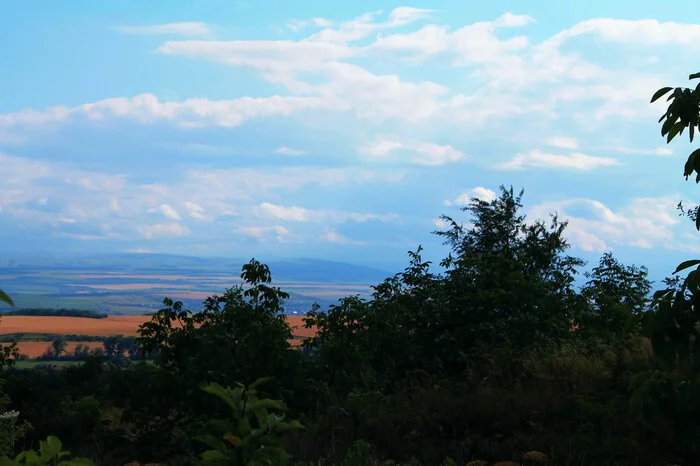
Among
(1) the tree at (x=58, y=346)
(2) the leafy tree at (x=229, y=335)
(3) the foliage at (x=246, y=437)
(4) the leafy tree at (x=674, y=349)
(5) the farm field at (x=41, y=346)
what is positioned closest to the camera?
(3) the foliage at (x=246, y=437)

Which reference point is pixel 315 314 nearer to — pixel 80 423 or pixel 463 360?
pixel 463 360

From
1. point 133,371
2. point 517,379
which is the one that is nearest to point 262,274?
point 133,371

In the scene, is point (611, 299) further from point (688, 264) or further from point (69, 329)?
point (69, 329)

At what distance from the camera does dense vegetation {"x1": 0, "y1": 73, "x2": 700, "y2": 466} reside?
6.04 meters

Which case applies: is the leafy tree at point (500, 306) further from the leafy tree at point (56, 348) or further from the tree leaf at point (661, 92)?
the leafy tree at point (56, 348)

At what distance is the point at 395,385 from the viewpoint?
882 centimetres

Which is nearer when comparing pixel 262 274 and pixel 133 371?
pixel 133 371

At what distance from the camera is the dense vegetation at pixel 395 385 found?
6039 millimetres

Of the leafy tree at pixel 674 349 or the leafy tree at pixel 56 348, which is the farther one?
the leafy tree at pixel 56 348

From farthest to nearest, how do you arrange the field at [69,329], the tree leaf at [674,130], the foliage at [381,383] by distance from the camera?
the field at [69,329] → the foliage at [381,383] → the tree leaf at [674,130]

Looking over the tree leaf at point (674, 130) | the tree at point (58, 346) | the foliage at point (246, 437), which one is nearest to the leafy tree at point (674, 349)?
the tree leaf at point (674, 130)

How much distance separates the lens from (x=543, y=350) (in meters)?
9.25

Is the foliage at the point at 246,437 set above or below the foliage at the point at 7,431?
above

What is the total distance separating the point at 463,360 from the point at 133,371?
4353mm
